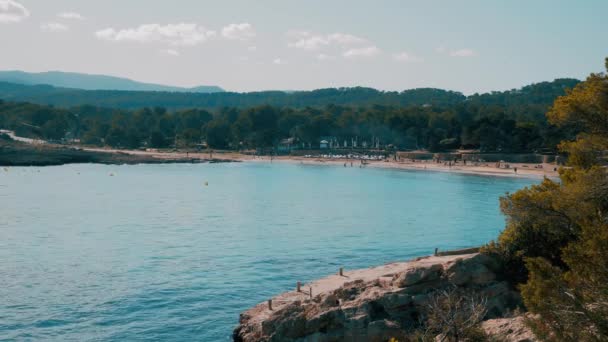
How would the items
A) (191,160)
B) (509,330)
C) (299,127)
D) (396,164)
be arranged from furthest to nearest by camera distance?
(299,127)
(191,160)
(396,164)
(509,330)

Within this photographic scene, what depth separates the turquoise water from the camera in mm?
32125

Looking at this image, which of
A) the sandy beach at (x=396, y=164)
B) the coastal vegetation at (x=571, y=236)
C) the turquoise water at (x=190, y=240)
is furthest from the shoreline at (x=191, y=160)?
the coastal vegetation at (x=571, y=236)

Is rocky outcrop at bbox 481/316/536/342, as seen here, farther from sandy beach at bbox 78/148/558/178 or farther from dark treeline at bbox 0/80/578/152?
dark treeline at bbox 0/80/578/152

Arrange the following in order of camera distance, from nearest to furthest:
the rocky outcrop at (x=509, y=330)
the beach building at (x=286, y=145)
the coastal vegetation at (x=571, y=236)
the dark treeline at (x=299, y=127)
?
1. the coastal vegetation at (x=571, y=236)
2. the rocky outcrop at (x=509, y=330)
3. the dark treeline at (x=299, y=127)
4. the beach building at (x=286, y=145)

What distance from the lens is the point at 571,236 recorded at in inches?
1019

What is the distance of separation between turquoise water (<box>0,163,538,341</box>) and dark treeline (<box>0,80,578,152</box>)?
30424 mm

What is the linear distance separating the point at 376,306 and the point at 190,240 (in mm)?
29454

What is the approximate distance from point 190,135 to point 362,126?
48.2 m

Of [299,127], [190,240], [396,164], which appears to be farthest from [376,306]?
[299,127]

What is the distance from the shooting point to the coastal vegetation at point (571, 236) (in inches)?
653

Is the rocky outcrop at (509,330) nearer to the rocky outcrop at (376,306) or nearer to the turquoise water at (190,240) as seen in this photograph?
the rocky outcrop at (376,306)

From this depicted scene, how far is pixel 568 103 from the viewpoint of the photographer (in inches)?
890

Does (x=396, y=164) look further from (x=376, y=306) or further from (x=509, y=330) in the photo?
(x=509, y=330)

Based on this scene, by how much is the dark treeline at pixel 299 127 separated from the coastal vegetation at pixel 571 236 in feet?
368
